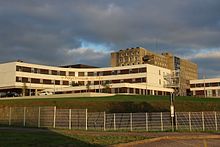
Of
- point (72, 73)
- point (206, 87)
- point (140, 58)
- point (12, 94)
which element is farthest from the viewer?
point (140, 58)

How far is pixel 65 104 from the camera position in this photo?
179ft

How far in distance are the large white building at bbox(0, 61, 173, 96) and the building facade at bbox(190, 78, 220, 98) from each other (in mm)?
14901

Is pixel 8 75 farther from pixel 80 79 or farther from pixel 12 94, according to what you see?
pixel 80 79

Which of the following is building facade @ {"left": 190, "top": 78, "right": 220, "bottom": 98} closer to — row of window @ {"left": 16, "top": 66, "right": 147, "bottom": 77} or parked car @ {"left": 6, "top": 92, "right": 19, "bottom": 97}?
row of window @ {"left": 16, "top": 66, "right": 147, "bottom": 77}

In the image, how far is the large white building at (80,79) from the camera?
98875 millimetres

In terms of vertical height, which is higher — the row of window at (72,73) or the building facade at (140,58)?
the building facade at (140,58)

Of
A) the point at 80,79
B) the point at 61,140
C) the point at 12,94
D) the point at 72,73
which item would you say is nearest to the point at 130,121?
the point at 61,140

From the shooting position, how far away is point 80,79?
118 meters

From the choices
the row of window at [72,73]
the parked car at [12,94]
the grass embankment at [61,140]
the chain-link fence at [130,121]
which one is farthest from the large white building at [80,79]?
the grass embankment at [61,140]

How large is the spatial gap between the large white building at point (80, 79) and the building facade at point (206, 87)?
48.9 ft

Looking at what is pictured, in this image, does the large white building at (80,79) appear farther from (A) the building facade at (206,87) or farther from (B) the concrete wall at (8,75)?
(A) the building facade at (206,87)

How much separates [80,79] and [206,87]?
156ft

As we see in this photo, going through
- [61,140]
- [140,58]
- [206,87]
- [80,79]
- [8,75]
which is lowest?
[61,140]

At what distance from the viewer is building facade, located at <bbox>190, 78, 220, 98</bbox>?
11976cm
